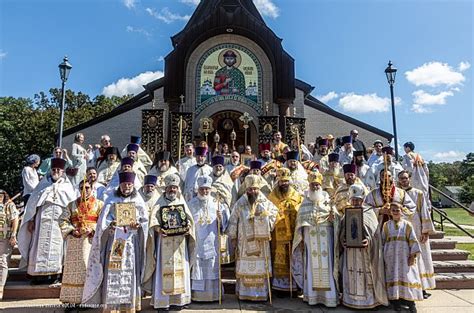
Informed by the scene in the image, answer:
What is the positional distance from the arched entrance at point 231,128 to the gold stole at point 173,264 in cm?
1254

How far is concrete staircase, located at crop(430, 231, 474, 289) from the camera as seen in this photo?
25.5 ft

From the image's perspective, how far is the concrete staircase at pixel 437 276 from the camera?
6879mm

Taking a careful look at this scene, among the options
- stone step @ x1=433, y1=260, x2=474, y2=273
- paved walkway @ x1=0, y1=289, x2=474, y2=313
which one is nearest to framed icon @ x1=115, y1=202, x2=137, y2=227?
paved walkway @ x1=0, y1=289, x2=474, y2=313

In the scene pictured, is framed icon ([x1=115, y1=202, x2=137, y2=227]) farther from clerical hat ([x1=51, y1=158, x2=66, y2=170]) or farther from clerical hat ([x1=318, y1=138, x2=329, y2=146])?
clerical hat ([x1=318, y1=138, x2=329, y2=146])

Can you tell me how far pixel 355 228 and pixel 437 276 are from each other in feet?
9.64

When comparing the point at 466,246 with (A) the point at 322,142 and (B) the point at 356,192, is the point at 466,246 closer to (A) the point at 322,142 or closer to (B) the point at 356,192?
(A) the point at 322,142

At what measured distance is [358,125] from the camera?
2012 cm

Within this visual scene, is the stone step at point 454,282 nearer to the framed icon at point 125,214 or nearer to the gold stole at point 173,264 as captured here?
the gold stole at point 173,264

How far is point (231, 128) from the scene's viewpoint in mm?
18922

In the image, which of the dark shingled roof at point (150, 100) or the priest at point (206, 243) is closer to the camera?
the priest at point (206, 243)

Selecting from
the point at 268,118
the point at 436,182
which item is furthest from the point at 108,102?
the point at 436,182

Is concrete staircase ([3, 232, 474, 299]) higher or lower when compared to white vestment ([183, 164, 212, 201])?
lower

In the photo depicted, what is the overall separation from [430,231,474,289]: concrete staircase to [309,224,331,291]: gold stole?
289cm

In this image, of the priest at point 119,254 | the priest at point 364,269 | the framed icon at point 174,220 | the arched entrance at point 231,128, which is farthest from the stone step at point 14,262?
the arched entrance at point 231,128
